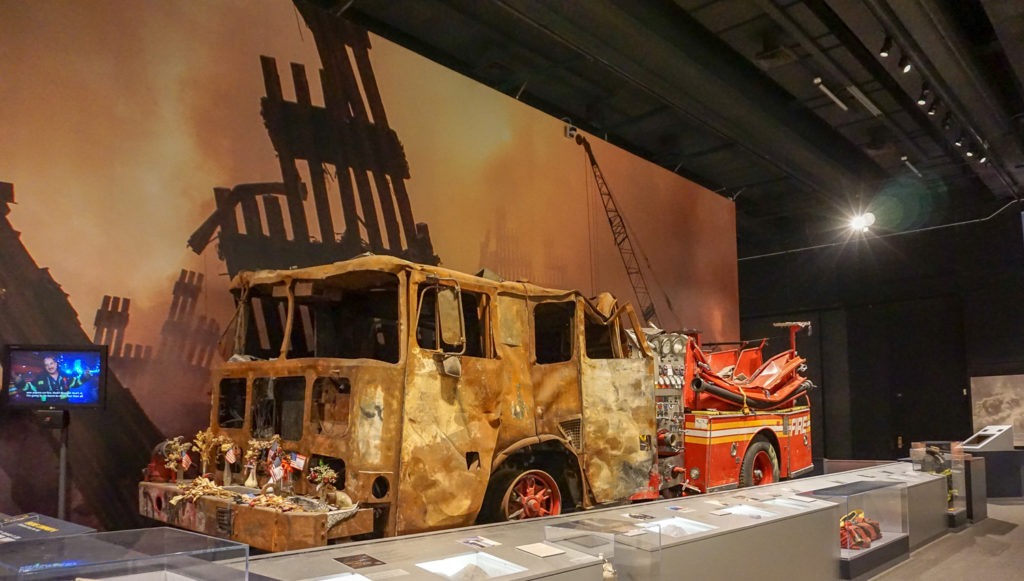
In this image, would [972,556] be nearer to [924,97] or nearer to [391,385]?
[924,97]

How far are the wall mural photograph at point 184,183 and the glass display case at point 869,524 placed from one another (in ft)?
12.6

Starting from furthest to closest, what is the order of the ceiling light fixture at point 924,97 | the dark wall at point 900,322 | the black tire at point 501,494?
the dark wall at point 900,322, the ceiling light fixture at point 924,97, the black tire at point 501,494

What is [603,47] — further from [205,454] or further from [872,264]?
[872,264]

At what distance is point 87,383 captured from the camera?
441 cm

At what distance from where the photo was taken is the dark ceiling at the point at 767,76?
748 cm

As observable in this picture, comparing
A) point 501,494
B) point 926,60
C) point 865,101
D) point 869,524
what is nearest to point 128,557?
point 501,494

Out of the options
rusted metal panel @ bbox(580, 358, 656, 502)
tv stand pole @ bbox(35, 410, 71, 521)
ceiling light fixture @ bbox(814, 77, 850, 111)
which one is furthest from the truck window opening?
ceiling light fixture @ bbox(814, 77, 850, 111)

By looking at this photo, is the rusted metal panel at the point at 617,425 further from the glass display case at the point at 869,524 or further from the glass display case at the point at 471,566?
the glass display case at the point at 471,566

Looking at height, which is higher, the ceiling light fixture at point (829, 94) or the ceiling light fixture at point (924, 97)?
the ceiling light fixture at point (829, 94)

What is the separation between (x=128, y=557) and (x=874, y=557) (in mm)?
5450

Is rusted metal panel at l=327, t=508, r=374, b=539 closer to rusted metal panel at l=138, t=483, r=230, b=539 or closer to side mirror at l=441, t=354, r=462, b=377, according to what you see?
A: rusted metal panel at l=138, t=483, r=230, b=539

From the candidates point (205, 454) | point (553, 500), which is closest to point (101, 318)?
point (205, 454)

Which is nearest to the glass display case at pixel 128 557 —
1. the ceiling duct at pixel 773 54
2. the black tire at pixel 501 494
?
the black tire at pixel 501 494

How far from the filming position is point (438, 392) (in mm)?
4664
